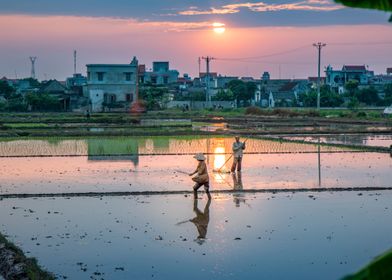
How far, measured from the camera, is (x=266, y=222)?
392 inches

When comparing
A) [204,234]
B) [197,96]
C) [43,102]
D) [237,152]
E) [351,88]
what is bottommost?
[204,234]

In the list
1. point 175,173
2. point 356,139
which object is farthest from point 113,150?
point 356,139

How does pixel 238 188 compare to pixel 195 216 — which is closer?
pixel 195 216

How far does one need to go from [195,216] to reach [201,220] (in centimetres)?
37

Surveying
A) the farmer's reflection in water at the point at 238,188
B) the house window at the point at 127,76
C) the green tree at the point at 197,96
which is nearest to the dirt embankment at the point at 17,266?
the farmer's reflection in water at the point at 238,188

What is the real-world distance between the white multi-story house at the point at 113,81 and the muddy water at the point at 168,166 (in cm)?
2788

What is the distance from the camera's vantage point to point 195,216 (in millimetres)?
10445

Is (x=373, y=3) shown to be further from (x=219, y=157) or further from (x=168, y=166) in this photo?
(x=219, y=157)

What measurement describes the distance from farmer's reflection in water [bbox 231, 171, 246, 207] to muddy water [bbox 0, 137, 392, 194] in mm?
20

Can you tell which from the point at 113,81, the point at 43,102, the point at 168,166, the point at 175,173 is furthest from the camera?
the point at 113,81

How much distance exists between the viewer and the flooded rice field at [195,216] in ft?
24.5

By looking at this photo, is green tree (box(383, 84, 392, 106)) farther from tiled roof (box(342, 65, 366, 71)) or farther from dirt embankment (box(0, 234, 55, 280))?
dirt embankment (box(0, 234, 55, 280))

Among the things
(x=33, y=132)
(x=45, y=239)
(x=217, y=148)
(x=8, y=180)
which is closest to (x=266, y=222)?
(x=45, y=239)

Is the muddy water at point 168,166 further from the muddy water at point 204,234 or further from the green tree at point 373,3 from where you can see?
the green tree at point 373,3
